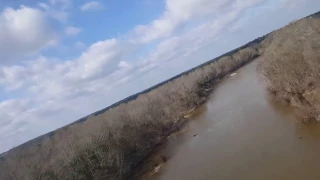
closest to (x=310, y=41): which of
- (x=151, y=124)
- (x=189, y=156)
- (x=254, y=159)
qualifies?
(x=254, y=159)

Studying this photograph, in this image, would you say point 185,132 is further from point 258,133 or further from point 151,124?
point 258,133

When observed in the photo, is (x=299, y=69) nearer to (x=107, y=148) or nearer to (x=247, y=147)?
(x=247, y=147)

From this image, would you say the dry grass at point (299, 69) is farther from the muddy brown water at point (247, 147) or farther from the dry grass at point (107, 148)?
the dry grass at point (107, 148)

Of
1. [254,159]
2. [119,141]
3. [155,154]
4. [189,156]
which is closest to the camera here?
[254,159]

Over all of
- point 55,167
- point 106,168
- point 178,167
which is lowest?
point 178,167

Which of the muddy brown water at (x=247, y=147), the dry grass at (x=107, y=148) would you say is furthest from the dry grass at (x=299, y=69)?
the dry grass at (x=107, y=148)

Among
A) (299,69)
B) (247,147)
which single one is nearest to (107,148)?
(247,147)

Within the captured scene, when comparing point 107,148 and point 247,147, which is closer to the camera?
point 247,147
